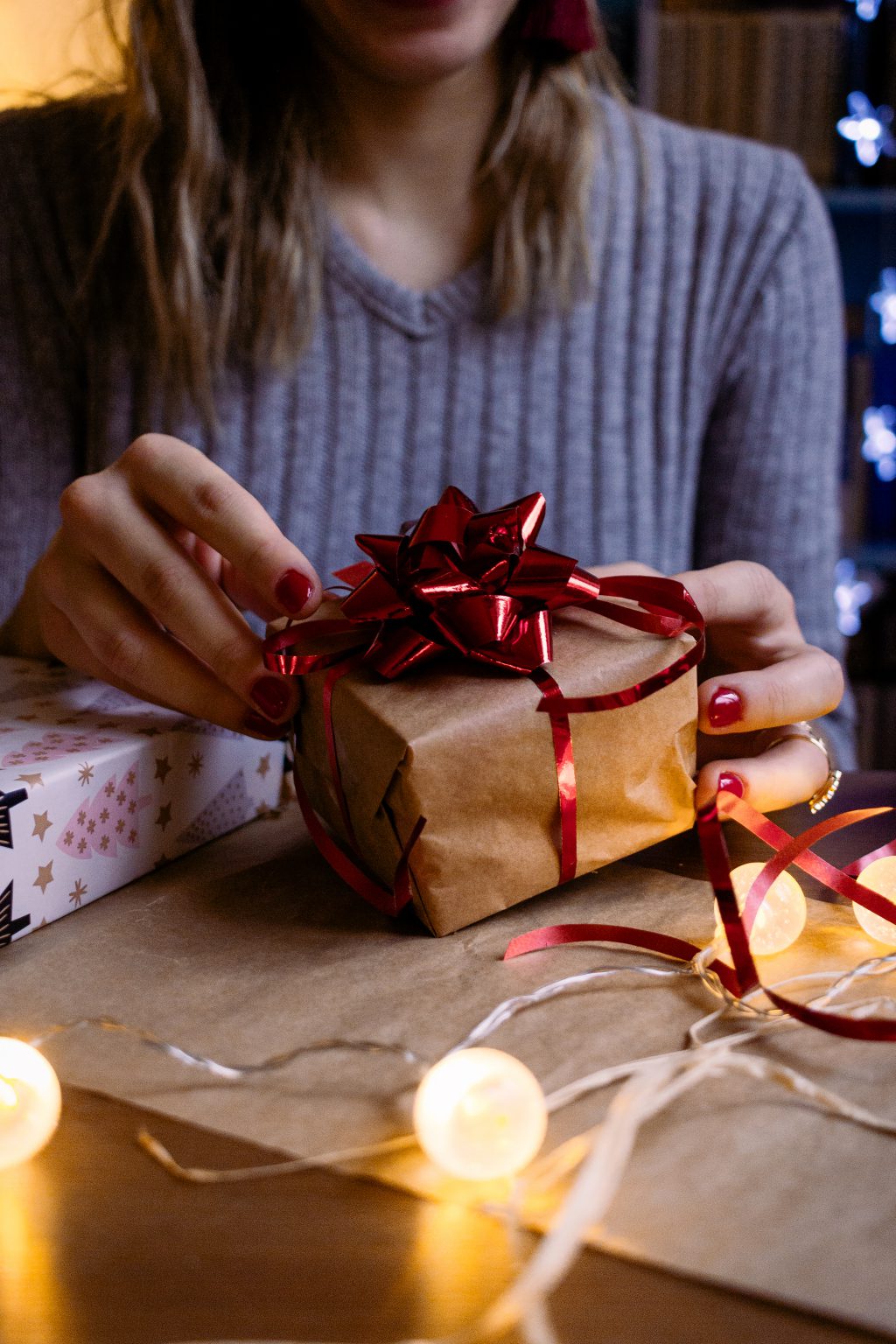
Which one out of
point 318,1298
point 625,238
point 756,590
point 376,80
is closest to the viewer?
point 318,1298

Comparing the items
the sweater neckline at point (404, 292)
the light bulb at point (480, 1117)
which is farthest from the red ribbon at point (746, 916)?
the sweater neckline at point (404, 292)

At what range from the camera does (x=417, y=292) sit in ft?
3.43

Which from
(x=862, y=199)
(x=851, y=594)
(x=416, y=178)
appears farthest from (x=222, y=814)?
(x=862, y=199)

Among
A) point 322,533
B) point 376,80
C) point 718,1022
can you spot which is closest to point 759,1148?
point 718,1022

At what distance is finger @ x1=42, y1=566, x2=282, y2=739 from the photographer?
590 mm

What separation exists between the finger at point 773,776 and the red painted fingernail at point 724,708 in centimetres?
3

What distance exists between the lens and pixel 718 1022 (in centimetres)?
41

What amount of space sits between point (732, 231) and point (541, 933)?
3.04 ft

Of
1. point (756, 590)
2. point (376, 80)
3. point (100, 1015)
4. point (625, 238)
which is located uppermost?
point (376, 80)

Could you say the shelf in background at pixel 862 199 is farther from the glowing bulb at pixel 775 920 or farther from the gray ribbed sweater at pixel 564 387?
the glowing bulb at pixel 775 920

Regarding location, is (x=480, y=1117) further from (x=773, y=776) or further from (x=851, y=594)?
(x=851, y=594)

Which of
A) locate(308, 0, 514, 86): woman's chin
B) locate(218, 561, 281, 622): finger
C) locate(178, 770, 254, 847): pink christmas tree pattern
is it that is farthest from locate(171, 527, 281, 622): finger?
locate(308, 0, 514, 86): woman's chin

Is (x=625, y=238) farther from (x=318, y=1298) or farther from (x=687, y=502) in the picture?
(x=318, y=1298)

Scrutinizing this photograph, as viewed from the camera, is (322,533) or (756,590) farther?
(322,533)
